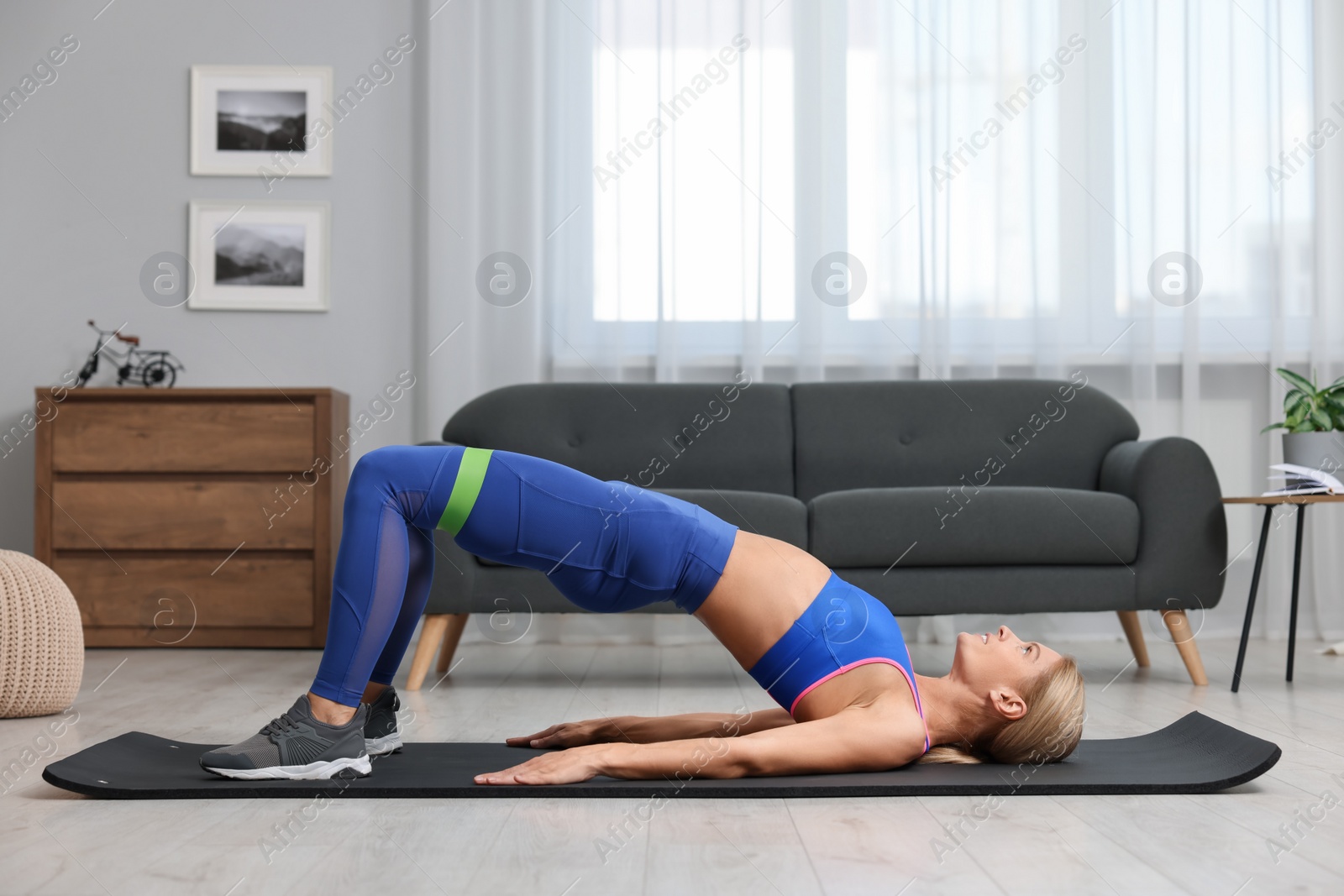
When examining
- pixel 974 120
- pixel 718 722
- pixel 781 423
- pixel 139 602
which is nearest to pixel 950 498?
pixel 781 423

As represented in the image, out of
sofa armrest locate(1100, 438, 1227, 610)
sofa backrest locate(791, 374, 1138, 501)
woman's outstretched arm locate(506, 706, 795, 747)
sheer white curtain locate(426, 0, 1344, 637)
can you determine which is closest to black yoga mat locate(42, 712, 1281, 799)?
woman's outstretched arm locate(506, 706, 795, 747)

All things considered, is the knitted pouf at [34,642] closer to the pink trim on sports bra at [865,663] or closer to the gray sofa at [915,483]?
the gray sofa at [915,483]

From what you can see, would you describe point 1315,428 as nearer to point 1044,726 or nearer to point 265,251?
point 1044,726

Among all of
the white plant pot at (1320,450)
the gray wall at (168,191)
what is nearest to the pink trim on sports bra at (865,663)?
the white plant pot at (1320,450)

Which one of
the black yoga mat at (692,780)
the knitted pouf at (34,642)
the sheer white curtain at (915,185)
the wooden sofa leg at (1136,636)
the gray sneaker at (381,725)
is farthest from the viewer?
the sheer white curtain at (915,185)

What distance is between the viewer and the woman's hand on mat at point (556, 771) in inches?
60.0

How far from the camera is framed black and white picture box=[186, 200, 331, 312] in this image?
13.0 ft

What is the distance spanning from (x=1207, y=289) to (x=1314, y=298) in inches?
14.8

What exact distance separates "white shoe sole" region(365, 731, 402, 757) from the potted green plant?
95.7 inches

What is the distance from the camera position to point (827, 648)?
1.57 m

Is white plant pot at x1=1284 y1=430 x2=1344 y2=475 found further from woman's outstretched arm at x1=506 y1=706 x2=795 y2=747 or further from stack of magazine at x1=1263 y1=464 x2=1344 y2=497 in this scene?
woman's outstretched arm at x1=506 y1=706 x2=795 y2=747

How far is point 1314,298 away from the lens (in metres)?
3.88

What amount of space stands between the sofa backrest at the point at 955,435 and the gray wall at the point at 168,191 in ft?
5.24

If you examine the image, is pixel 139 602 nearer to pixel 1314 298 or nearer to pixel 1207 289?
pixel 1207 289
